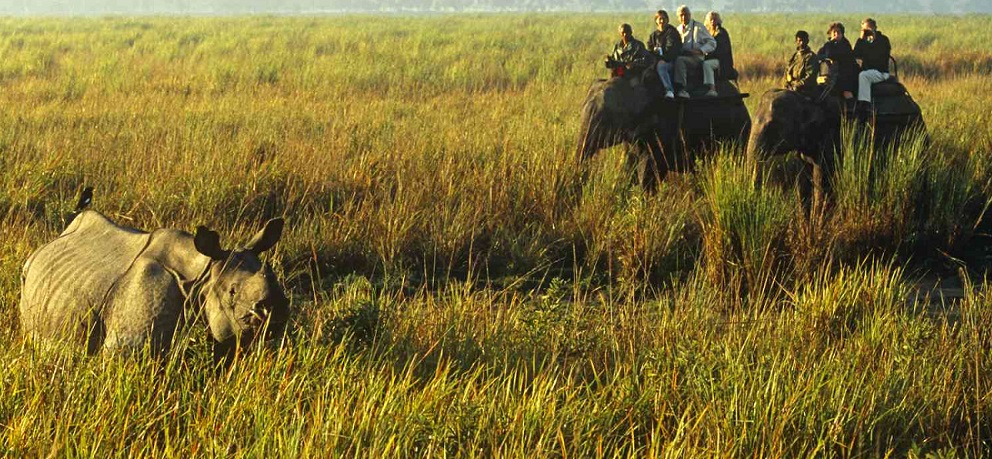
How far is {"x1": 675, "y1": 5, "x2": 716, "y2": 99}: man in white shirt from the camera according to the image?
8938 millimetres

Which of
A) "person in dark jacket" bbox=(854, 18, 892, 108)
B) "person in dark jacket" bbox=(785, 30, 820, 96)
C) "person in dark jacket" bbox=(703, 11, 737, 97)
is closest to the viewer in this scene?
"person in dark jacket" bbox=(785, 30, 820, 96)

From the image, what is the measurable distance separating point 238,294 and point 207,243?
0.18 meters

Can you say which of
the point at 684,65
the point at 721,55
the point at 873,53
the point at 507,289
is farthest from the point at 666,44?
the point at 507,289

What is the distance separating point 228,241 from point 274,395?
255cm

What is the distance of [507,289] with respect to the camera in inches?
196

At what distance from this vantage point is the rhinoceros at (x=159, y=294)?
3.44 meters

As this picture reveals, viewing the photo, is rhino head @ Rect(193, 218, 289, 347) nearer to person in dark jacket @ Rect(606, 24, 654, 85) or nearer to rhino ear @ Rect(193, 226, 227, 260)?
rhino ear @ Rect(193, 226, 227, 260)

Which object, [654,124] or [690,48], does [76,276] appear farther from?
[690,48]

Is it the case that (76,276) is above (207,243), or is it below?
below

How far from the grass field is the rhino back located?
0.12 m

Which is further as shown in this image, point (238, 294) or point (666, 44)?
point (666, 44)

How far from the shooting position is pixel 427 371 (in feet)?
13.6

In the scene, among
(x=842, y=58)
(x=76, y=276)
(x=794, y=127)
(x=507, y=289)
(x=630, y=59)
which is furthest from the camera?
(x=630, y=59)

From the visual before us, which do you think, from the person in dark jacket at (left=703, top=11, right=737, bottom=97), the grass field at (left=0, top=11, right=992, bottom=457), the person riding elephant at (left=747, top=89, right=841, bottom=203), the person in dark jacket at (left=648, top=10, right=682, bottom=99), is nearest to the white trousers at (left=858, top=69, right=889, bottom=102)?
the person riding elephant at (left=747, top=89, right=841, bottom=203)
